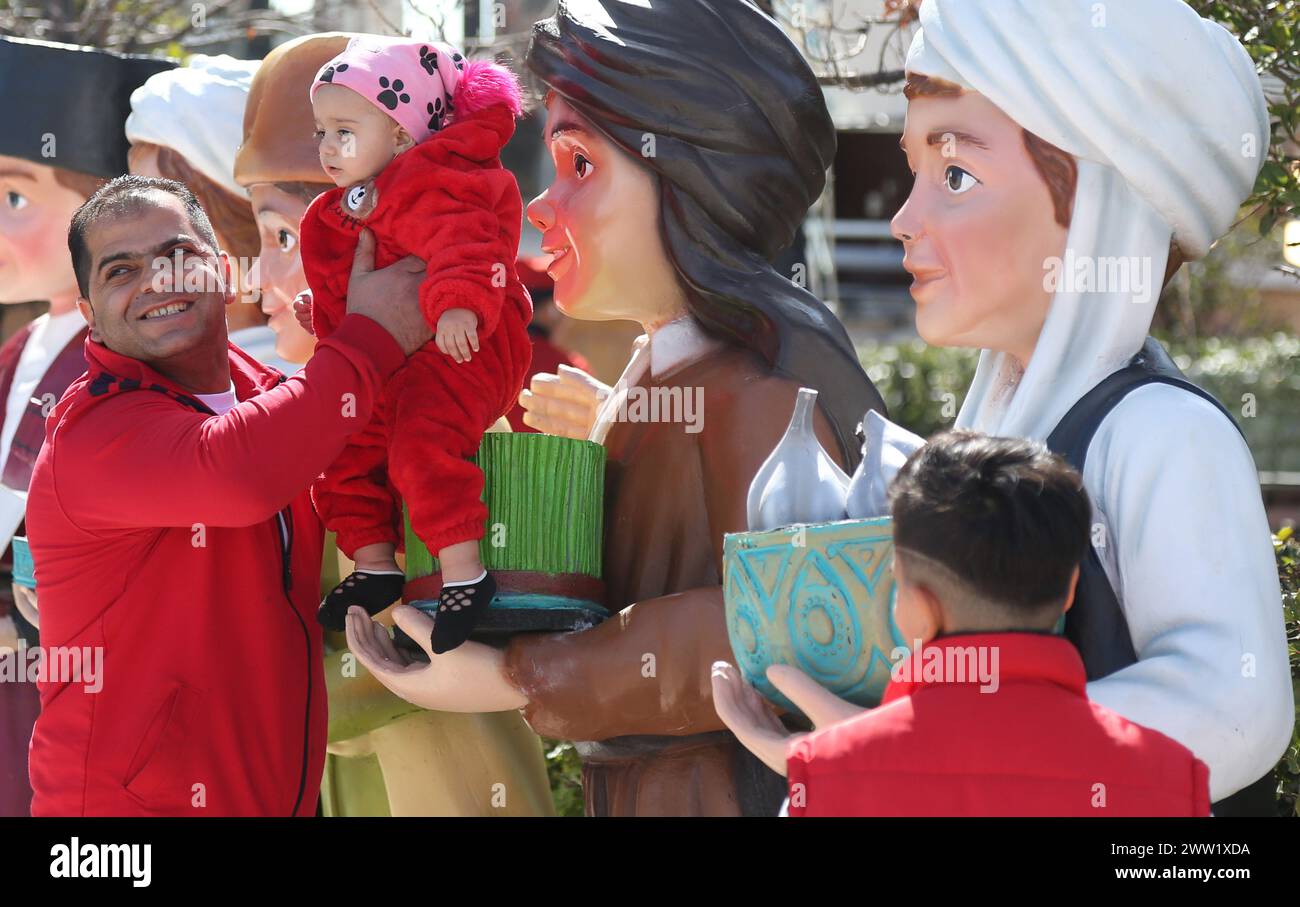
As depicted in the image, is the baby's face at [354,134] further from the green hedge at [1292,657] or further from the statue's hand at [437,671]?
the green hedge at [1292,657]

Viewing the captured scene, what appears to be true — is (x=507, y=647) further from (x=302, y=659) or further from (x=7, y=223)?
(x=7, y=223)

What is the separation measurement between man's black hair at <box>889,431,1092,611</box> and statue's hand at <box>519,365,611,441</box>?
1526 mm

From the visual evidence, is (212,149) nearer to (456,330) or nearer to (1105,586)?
(456,330)

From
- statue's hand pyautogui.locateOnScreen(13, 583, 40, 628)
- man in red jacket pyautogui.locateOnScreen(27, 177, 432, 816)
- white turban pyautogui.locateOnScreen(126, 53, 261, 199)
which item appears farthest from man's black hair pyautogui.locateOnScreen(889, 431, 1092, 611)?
white turban pyautogui.locateOnScreen(126, 53, 261, 199)

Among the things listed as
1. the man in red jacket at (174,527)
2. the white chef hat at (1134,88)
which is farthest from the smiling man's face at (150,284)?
the white chef hat at (1134,88)

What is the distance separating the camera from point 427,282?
291cm

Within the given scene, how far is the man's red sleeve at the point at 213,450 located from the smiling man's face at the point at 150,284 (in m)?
0.14

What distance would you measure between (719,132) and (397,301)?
66cm

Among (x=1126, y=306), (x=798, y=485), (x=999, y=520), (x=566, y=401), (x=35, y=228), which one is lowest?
(x=999, y=520)

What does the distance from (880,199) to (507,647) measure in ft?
39.5

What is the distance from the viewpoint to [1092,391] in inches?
103

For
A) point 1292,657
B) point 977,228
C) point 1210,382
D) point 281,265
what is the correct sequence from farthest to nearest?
point 1210,382 < point 281,265 < point 1292,657 < point 977,228

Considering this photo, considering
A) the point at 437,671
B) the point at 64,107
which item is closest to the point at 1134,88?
the point at 437,671

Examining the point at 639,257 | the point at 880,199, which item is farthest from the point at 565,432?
the point at 880,199
